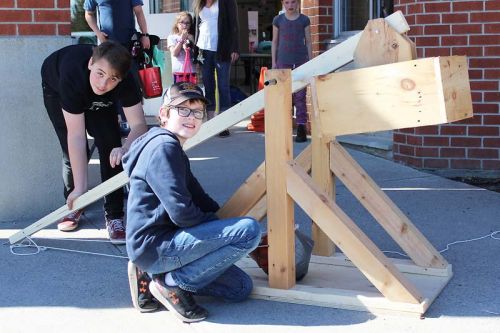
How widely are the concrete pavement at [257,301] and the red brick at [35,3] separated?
1.54 metres

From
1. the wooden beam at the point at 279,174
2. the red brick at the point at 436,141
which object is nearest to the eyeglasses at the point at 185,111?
the wooden beam at the point at 279,174

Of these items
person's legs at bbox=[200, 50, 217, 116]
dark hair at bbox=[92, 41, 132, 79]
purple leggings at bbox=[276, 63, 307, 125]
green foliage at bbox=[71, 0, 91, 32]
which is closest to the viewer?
dark hair at bbox=[92, 41, 132, 79]

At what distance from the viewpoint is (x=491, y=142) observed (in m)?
6.92

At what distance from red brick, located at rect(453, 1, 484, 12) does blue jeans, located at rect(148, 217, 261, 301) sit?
12.8 feet

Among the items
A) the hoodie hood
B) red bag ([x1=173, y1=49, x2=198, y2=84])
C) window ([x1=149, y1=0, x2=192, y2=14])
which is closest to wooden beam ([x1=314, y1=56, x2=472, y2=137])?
the hoodie hood

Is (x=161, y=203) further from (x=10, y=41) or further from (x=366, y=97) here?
(x=10, y=41)

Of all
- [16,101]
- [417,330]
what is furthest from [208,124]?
[16,101]

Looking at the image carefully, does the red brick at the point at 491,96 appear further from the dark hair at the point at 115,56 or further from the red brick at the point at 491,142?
the dark hair at the point at 115,56

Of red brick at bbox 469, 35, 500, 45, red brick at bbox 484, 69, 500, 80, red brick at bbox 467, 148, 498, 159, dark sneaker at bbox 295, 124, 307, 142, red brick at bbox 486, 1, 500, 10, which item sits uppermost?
red brick at bbox 486, 1, 500, 10

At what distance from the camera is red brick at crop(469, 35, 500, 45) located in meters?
6.78

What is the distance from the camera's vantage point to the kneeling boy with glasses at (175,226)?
3652 mm

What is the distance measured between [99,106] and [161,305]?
1622mm

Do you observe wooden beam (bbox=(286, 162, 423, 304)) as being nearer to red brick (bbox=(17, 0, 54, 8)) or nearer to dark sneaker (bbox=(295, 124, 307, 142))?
red brick (bbox=(17, 0, 54, 8))

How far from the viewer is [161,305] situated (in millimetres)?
3990
